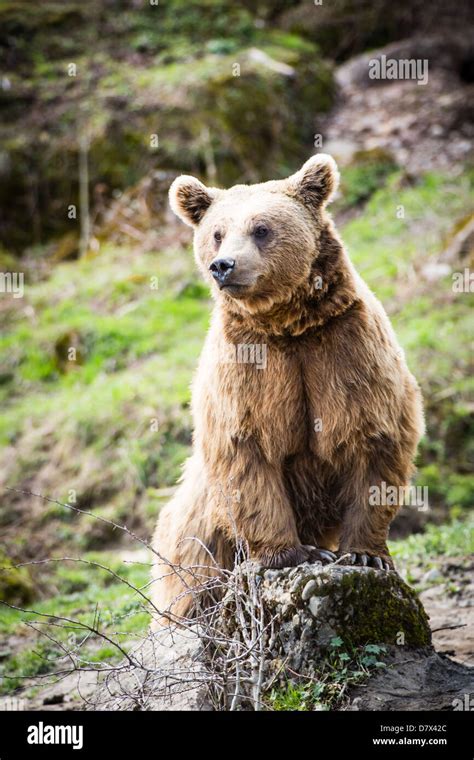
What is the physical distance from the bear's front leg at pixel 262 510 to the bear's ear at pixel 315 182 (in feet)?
5.01

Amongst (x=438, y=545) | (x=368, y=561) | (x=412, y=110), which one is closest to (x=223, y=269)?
(x=368, y=561)

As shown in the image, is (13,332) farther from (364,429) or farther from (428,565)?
(364,429)

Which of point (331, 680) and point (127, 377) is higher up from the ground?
point (127, 377)

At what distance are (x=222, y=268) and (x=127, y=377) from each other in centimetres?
717

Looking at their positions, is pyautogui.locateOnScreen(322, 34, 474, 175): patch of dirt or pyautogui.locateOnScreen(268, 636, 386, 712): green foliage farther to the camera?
pyautogui.locateOnScreen(322, 34, 474, 175): patch of dirt

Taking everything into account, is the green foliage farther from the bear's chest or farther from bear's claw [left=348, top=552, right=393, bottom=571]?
the bear's chest

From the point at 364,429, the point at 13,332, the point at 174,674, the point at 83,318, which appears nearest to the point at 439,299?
the point at 83,318

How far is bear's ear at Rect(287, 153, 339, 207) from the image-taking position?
18.2 feet

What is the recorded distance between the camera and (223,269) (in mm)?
4973

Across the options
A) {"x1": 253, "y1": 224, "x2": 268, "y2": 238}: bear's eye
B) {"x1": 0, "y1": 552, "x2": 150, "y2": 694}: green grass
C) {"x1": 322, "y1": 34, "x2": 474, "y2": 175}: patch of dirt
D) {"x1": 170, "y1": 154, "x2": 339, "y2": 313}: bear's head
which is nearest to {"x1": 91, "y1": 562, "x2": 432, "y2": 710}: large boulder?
{"x1": 0, "y1": 552, "x2": 150, "y2": 694}: green grass

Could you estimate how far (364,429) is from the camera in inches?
204

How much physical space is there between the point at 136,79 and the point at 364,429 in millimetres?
13737

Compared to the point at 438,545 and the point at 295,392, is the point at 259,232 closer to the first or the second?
the point at 295,392

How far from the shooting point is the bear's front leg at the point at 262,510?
521 centimetres
